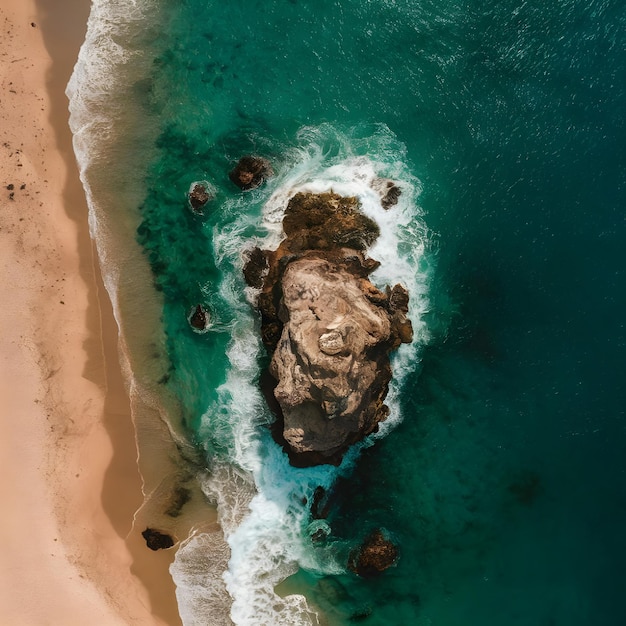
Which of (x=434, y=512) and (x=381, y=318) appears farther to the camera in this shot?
(x=434, y=512)

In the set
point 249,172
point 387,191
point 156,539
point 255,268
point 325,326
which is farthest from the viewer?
point 387,191

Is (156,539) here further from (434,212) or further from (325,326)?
(434,212)

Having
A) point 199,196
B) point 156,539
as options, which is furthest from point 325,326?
point 156,539

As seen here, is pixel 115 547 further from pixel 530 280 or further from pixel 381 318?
pixel 530 280

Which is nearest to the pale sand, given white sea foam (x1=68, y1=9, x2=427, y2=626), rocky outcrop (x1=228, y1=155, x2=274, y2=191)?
white sea foam (x1=68, y1=9, x2=427, y2=626)

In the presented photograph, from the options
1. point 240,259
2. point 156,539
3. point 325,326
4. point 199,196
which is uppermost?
point 199,196

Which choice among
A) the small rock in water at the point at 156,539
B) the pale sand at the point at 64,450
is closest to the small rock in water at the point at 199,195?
the pale sand at the point at 64,450

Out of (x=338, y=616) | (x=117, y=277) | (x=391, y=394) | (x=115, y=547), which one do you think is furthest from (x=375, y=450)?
(x=117, y=277)
